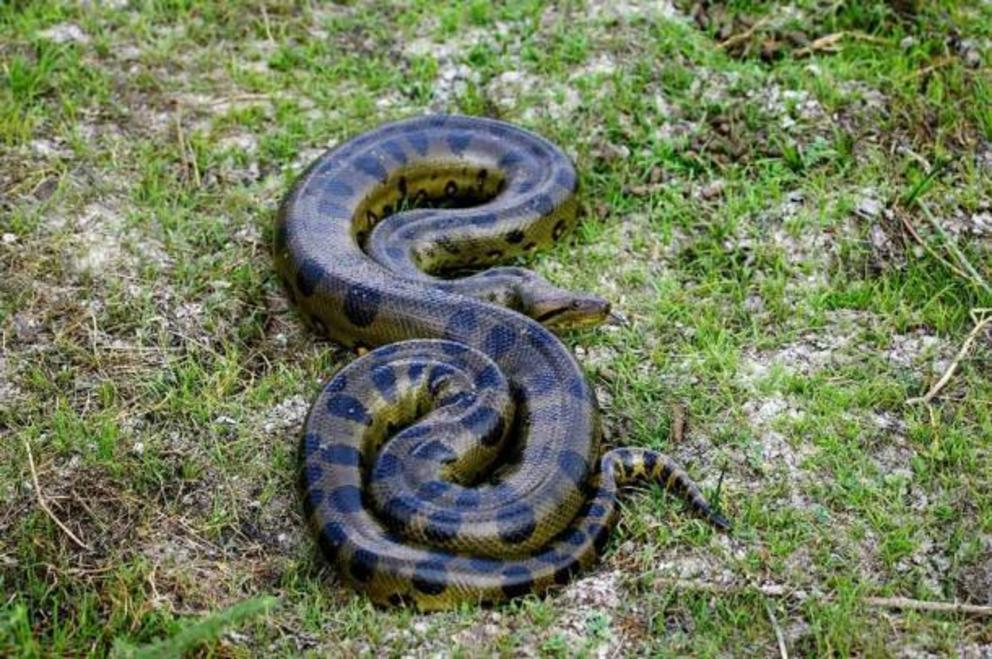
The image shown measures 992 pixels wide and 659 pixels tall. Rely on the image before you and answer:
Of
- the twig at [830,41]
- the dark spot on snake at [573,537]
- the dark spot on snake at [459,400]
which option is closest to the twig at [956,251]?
the twig at [830,41]

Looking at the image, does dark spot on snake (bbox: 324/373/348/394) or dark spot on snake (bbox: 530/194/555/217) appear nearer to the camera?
dark spot on snake (bbox: 324/373/348/394)

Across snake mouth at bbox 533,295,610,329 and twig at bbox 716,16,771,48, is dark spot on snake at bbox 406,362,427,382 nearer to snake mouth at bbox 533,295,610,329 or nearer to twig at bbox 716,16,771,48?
snake mouth at bbox 533,295,610,329

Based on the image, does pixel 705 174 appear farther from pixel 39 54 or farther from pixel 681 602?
pixel 39 54

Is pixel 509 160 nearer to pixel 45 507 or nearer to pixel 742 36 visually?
pixel 742 36

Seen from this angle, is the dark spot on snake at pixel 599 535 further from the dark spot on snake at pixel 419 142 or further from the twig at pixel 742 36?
the twig at pixel 742 36

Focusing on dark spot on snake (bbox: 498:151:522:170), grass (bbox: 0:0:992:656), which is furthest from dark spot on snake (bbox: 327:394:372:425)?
dark spot on snake (bbox: 498:151:522:170)

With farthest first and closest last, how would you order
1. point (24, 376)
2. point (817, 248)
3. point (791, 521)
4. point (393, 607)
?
point (817, 248)
point (24, 376)
point (791, 521)
point (393, 607)

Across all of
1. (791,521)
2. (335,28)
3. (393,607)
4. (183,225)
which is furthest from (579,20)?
(393,607)
